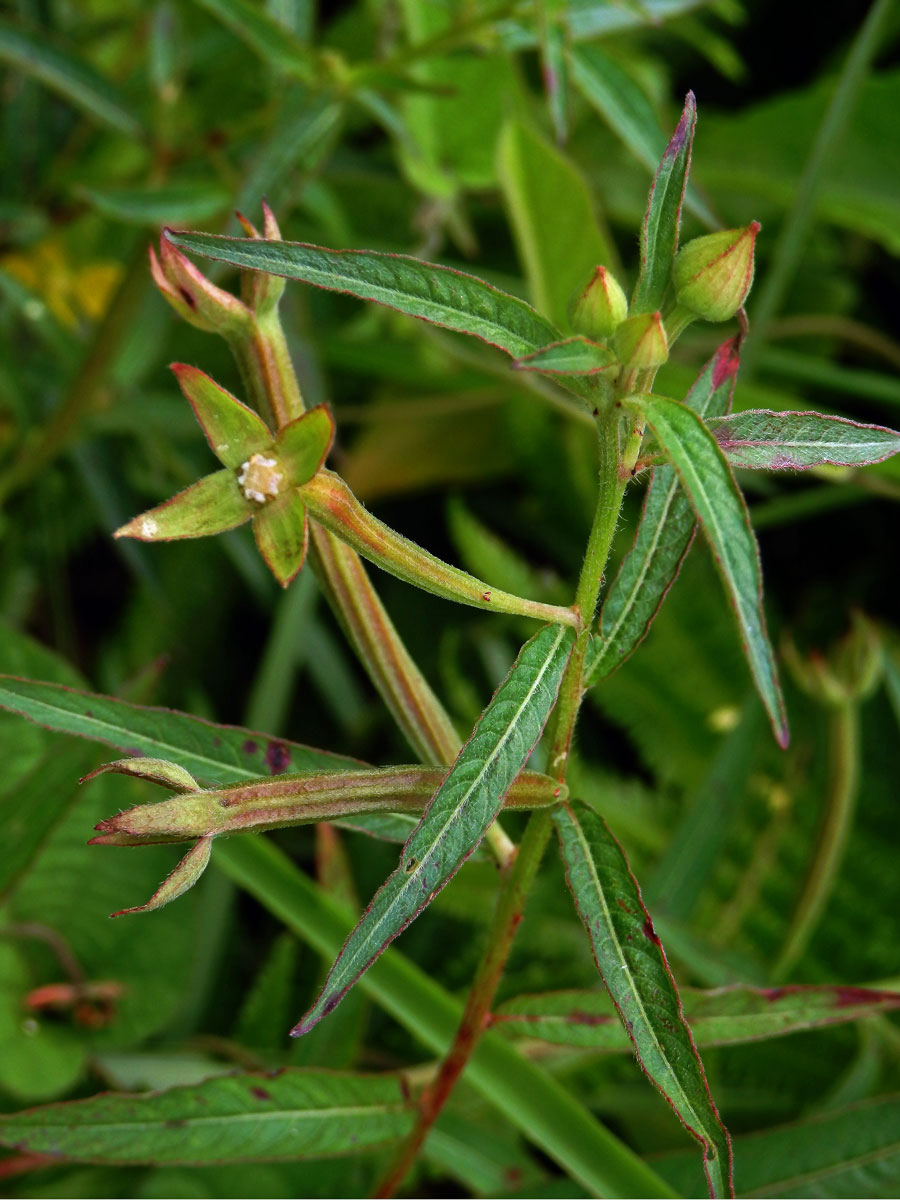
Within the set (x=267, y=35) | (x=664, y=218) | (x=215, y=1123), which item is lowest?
(x=215, y=1123)

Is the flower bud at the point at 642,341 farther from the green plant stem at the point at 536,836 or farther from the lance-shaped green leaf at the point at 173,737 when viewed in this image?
the lance-shaped green leaf at the point at 173,737

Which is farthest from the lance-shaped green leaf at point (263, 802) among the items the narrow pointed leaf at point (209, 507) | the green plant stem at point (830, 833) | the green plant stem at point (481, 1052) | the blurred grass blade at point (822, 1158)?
the green plant stem at point (830, 833)

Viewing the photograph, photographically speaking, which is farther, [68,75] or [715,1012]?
[68,75]

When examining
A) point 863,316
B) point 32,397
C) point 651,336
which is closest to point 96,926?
point 32,397

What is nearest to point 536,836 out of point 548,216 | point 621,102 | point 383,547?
point 383,547

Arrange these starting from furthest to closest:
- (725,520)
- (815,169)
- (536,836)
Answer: (815,169) < (536,836) < (725,520)

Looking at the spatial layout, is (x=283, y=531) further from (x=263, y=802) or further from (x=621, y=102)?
(x=621, y=102)

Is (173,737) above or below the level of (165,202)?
below

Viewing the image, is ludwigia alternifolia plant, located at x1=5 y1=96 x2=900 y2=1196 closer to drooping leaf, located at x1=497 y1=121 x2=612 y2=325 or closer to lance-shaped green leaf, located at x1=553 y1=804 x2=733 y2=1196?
lance-shaped green leaf, located at x1=553 y1=804 x2=733 y2=1196
